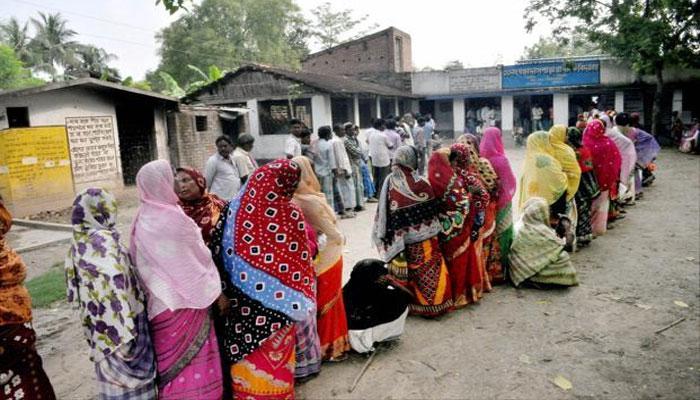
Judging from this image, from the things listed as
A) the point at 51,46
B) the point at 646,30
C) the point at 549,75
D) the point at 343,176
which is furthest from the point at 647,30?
the point at 51,46

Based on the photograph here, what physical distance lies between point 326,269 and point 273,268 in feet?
2.78

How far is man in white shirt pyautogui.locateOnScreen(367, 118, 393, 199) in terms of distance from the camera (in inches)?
413

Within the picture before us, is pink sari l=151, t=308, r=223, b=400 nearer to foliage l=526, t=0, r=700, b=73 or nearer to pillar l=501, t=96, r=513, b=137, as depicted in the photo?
foliage l=526, t=0, r=700, b=73

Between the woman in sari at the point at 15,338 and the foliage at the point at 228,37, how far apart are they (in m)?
34.1

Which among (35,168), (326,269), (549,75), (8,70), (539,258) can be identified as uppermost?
(8,70)

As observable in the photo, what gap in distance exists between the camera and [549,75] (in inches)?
942

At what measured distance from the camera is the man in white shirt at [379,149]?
10484 millimetres

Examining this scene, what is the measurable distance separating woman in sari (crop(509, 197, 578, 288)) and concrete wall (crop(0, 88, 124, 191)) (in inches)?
400

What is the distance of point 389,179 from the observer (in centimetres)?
439

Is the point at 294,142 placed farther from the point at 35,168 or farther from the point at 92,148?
the point at 92,148

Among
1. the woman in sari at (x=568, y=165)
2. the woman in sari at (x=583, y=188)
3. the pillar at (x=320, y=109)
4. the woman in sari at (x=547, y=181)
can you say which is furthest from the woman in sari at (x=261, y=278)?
the pillar at (x=320, y=109)

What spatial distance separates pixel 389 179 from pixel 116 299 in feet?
8.31

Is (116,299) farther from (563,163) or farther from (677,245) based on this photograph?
(677,245)

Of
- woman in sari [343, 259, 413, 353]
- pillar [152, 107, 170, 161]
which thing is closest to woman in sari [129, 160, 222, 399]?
woman in sari [343, 259, 413, 353]
